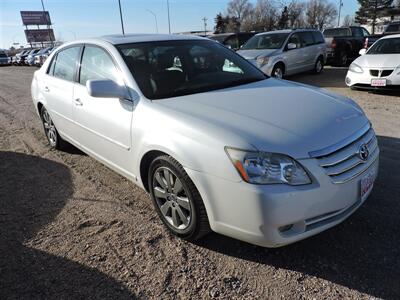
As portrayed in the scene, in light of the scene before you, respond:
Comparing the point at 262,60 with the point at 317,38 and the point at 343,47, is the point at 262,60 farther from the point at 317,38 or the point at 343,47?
the point at 343,47

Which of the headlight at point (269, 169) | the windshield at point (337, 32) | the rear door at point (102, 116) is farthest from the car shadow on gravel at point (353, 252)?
the windshield at point (337, 32)

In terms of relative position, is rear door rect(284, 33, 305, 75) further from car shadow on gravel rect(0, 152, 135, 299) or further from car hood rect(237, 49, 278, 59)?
car shadow on gravel rect(0, 152, 135, 299)

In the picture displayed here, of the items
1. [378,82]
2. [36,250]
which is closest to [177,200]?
[36,250]

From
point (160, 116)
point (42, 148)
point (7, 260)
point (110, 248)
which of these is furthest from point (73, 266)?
point (42, 148)

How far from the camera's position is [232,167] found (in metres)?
2.42

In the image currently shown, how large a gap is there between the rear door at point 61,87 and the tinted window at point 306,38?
903cm

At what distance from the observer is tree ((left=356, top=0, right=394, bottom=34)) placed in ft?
232

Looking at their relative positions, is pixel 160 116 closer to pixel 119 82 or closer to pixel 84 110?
pixel 119 82

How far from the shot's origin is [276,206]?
2342mm

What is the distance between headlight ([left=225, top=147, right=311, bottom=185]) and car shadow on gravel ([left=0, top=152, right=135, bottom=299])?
1.16m

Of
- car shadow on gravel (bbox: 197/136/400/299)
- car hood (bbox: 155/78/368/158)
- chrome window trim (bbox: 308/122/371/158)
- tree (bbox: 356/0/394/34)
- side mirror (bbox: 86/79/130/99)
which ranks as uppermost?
side mirror (bbox: 86/79/130/99)

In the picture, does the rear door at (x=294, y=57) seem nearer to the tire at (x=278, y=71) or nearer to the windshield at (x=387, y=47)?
the tire at (x=278, y=71)

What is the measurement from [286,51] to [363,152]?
891 cm

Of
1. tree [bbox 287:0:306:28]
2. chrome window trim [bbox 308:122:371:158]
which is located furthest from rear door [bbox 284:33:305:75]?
tree [bbox 287:0:306:28]
